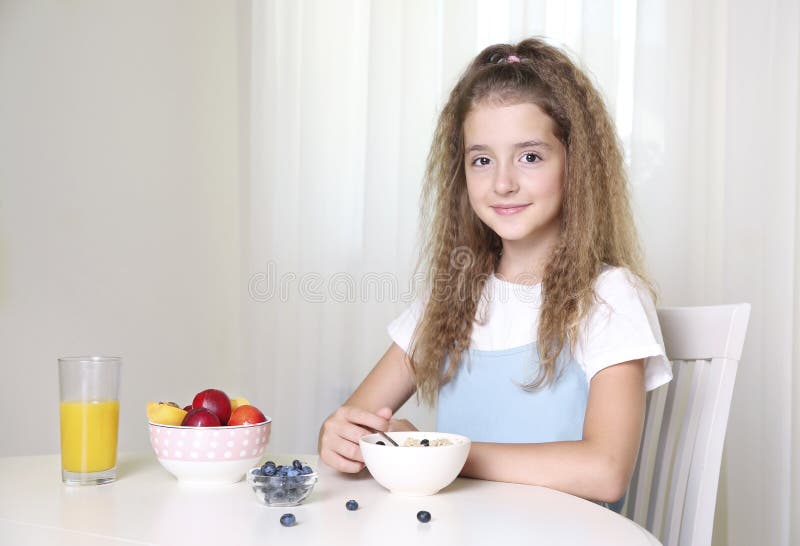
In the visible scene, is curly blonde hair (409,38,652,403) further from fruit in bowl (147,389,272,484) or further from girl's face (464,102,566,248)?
fruit in bowl (147,389,272,484)

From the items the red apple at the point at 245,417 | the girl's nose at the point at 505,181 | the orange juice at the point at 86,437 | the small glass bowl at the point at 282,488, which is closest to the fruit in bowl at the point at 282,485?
the small glass bowl at the point at 282,488

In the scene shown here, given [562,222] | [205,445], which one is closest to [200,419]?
[205,445]

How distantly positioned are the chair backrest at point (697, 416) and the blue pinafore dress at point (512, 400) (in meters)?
0.12

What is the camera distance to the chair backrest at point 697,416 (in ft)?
3.76

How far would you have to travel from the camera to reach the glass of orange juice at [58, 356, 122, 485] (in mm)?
1011

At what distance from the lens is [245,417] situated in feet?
3.36

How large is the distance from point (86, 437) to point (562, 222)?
81cm

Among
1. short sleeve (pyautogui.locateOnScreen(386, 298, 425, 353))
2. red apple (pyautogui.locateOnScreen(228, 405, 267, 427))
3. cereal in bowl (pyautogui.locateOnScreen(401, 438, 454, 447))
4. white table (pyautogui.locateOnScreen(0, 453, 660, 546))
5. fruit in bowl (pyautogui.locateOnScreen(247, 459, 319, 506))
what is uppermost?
short sleeve (pyautogui.locateOnScreen(386, 298, 425, 353))

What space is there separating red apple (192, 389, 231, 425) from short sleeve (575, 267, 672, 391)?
52 centimetres

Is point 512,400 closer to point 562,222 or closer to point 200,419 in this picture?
point 562,222

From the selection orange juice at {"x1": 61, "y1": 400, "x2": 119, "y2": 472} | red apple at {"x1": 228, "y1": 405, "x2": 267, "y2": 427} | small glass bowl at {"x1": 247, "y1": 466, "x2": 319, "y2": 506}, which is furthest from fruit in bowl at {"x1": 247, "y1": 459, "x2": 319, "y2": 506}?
orange juice at {"x1": 61, "y1": 400, "x2": 119, "y2": 472}

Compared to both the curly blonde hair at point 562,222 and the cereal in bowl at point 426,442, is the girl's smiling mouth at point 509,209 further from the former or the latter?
the cereal in bowl at point 426,442

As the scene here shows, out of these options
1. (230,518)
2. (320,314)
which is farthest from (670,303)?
(230,518)

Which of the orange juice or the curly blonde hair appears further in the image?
the curly blonde hair
